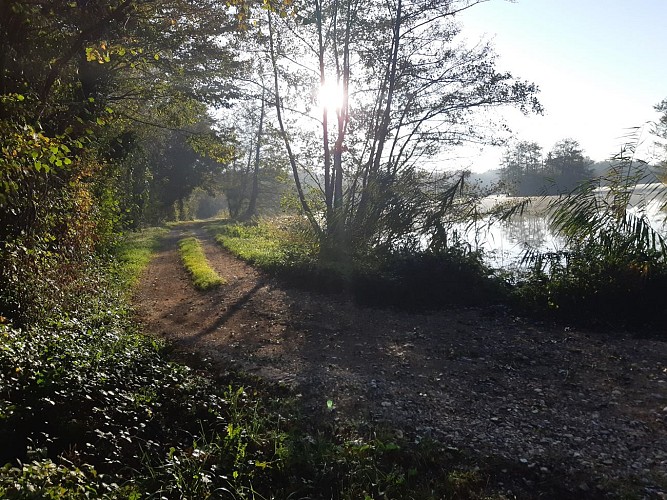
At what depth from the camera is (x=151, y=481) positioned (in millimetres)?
3844

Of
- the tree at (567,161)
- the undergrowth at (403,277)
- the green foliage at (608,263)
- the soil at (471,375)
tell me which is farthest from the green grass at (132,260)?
the tree at (567,161)

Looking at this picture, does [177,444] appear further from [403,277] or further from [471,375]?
[403,277]

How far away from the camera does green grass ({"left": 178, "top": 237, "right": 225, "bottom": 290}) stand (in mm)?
12664

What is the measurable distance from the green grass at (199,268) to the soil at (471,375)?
114 cm

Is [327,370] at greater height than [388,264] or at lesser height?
lesser

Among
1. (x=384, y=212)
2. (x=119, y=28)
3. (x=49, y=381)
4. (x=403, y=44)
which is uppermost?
(x=403, y=44)

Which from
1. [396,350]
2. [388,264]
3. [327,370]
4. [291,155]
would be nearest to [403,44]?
[291,155]

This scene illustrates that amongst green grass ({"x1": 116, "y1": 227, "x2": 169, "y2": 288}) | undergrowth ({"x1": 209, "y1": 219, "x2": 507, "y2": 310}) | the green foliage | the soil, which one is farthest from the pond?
green grass ({"x1": 116, "y1": 227, "x2": 169, "y2": 288})

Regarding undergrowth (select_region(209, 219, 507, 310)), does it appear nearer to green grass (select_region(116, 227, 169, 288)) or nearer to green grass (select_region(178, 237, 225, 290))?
green grass (select_region(178, 237, 225, 290))

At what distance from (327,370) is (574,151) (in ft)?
184

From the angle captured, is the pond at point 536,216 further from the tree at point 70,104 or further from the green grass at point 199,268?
the tree at point 70,104

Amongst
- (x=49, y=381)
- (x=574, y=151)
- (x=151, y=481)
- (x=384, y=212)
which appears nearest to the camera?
(x=151, y=481)

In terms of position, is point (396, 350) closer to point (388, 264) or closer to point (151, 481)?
point (388, 264)

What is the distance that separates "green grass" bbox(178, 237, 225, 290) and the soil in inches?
44.8
